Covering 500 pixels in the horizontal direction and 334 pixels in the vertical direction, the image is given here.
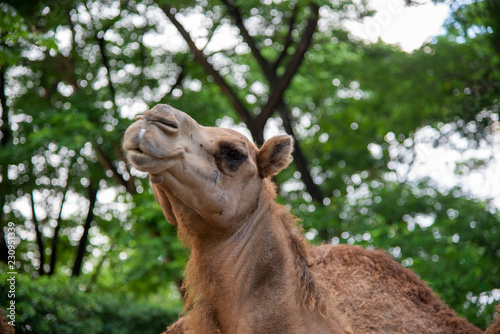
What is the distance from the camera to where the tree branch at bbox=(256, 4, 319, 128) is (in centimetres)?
1133

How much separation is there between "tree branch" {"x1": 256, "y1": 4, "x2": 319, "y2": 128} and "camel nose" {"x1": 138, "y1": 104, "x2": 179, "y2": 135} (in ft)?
26.2

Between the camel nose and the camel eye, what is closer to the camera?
the camel nose

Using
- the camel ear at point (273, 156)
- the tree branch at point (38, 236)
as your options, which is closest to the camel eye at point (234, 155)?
the camel ear at point (273, 156)

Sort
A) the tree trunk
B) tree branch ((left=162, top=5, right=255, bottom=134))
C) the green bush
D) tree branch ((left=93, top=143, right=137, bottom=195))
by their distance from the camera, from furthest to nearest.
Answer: the tree trunk
tree branch ((left=93, top=143, right=137, bottom=195))
tree branch ((left=162, top=5, right=255, bottom=134))
the green bush

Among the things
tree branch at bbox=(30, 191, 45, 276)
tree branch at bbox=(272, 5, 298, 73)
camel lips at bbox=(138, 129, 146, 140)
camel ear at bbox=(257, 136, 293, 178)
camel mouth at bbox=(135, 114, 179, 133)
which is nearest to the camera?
camel lips at bbox=(138, 129, 146, 140)

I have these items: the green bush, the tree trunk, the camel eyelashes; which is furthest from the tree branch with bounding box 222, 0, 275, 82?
the camel eyelashes

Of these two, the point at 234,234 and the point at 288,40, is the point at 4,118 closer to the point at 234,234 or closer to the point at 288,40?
the point at 288,40

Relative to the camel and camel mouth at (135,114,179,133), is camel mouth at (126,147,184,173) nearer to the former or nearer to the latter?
the camel

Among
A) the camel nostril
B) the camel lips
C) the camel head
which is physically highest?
the camel nostril

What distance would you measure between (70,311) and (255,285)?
5.81 m

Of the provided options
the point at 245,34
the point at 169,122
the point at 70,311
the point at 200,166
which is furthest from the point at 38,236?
the point at 169,122

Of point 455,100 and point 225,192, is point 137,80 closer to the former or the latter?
point 455,100

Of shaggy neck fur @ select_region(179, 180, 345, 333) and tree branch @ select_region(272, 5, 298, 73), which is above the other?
tree branch @ select_region(272, 5, 298, 73)

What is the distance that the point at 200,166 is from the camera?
10.8ft
